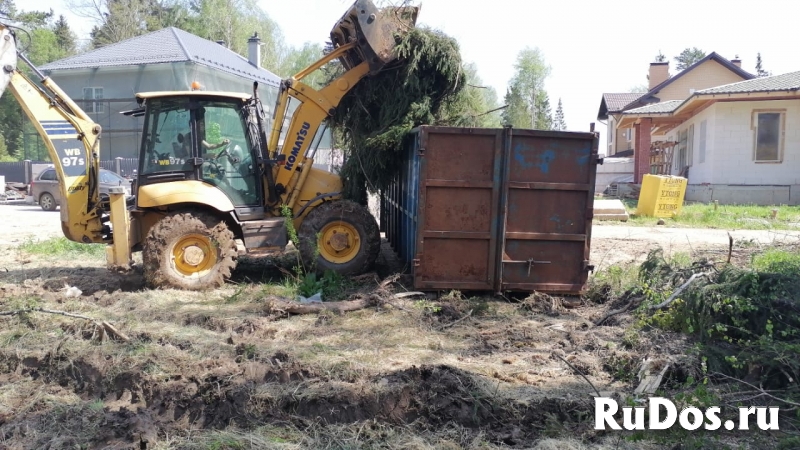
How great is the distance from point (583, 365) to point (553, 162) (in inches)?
109

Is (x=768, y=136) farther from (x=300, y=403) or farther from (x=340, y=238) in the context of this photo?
(x=300, y=403)

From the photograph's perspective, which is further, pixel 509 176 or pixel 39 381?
pixel 509 176

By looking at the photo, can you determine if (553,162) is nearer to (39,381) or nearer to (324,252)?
(324,252)

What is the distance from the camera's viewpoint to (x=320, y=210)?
314 inches

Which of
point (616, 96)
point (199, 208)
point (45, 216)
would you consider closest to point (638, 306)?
point (199, 208)

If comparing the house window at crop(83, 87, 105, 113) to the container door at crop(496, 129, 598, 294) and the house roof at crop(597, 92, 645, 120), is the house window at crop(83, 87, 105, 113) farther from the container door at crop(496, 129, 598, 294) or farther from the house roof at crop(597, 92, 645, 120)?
the house roof at crop(597, 92, 645, 120)

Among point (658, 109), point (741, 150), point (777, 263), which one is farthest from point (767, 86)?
point (777, 263)

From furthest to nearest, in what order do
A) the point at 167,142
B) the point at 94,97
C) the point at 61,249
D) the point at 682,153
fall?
1. the point at 94,97
2. the point at 682,153
3. the point at 61,249
4. the point at 167,142

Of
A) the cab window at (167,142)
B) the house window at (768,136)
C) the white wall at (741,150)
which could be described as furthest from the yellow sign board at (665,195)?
the cab window at (167,142)

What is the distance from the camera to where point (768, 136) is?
20031mm

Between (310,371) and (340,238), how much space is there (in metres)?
3.58

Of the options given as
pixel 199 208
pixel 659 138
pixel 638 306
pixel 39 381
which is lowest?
pixel 39 381

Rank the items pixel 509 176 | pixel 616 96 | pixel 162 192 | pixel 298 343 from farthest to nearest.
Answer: pixel 616 96 → pixel 162 192 → pixel 509 176 → pixel 298 343

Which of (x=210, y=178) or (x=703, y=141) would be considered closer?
(x=210, y=178)
